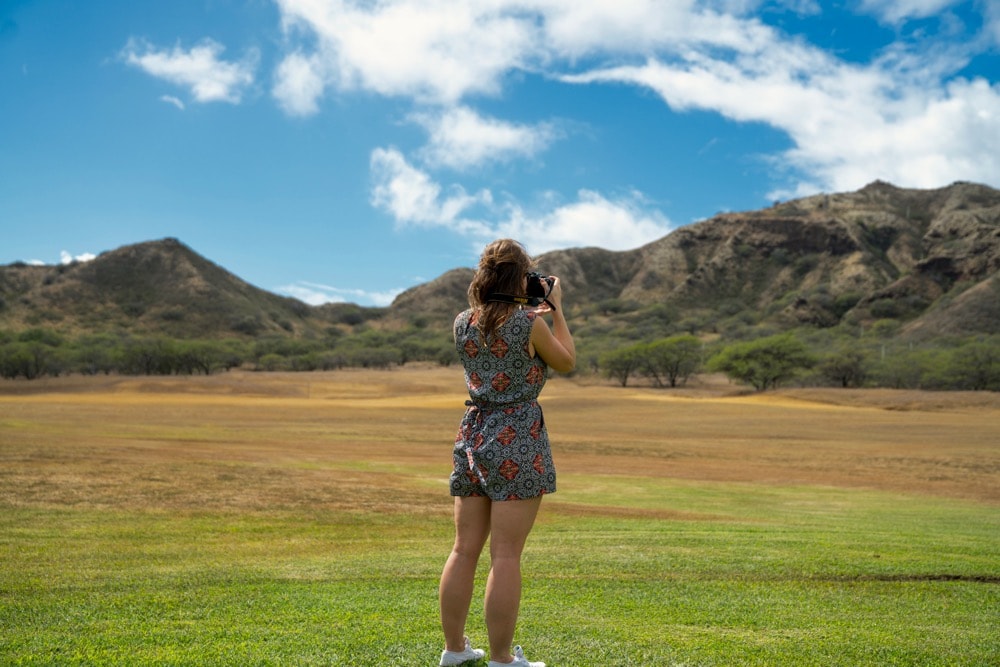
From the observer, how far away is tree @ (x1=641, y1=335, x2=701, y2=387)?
81.3 metres

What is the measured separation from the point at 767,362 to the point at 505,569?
248 feet

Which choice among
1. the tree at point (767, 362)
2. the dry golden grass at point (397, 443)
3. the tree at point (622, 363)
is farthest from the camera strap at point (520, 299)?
the tree at point (622, 363)

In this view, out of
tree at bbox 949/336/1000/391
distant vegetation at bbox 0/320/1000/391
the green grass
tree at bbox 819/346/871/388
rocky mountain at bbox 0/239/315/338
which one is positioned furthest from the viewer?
rocky mountain at bbox 0/239/315/338

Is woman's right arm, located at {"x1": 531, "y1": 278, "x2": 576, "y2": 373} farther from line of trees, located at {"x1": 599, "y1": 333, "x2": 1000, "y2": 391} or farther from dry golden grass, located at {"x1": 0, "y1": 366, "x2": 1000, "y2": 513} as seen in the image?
line of trees, located at {"x1": 599, "y1": 333, "x2": 1000, "y2": 391}

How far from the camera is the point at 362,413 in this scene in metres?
50.1

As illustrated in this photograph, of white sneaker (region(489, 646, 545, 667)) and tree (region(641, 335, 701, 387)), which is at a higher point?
tree (region(641, 335, 701, 387))

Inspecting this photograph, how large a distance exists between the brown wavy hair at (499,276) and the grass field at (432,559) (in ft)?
6.93

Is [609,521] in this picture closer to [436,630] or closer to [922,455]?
[436,630]

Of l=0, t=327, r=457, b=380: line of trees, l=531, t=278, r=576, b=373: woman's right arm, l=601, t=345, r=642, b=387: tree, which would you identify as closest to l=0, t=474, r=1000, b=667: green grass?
l=531, t=278, r=576, b=373: woman's right arm

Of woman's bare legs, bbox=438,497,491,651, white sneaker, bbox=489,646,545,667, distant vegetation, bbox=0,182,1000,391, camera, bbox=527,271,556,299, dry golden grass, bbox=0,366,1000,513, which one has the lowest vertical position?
dry golden grass, bbox=0,366,1000,513

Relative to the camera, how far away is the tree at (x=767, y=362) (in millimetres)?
74625

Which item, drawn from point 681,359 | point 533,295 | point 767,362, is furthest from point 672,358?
point 533,295

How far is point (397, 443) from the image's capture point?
1271 inches

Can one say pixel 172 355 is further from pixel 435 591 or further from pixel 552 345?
pixel 552 345
